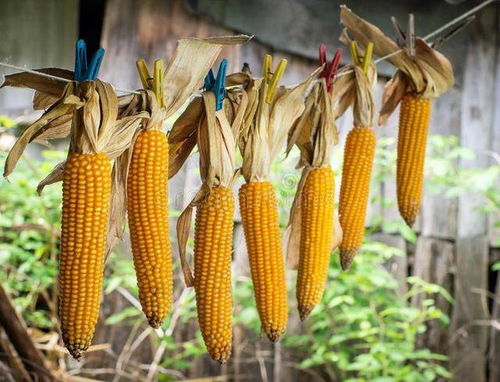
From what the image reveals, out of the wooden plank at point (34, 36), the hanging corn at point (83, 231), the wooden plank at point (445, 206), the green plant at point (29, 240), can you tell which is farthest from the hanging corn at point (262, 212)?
the wooden plank at point (445, 206)

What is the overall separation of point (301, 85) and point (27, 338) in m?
1.60

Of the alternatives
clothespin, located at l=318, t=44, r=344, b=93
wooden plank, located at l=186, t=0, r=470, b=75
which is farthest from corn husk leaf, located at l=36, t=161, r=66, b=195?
wooden plank, located at l=186, t=0, r=470, b=75

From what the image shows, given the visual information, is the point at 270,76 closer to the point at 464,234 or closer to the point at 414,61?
the point at 414,61

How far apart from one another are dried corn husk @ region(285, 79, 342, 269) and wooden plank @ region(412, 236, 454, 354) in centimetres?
209

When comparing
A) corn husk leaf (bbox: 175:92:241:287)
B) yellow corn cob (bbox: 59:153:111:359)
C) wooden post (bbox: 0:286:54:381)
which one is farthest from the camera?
wooden post (bbox: 0:286:54:381)

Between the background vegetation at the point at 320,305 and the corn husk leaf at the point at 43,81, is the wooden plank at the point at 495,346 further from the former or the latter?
the corn husk leaf at the point at 43,81

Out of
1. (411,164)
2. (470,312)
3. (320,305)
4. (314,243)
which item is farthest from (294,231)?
(470,312)

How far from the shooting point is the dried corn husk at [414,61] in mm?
2096

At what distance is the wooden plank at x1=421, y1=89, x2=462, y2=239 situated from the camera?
3896 millimetres

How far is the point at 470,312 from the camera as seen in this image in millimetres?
3895

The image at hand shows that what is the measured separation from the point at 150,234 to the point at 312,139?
61 cm

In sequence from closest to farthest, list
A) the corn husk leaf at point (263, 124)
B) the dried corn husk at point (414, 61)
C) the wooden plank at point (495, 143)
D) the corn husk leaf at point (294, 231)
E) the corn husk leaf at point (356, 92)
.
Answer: the corn husk leaf at point (263, 124), the corn husk leaf at point (294, 231), the corn husk leaf at point (356, 92), the dried corn husk at point (414, 61), the wooden plank at point (495, 143)

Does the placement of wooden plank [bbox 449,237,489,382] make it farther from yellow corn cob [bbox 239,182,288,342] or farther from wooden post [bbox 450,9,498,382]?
yellow corn cob [bbox 239,182,288,342]

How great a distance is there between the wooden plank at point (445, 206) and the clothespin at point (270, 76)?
2.28 m
